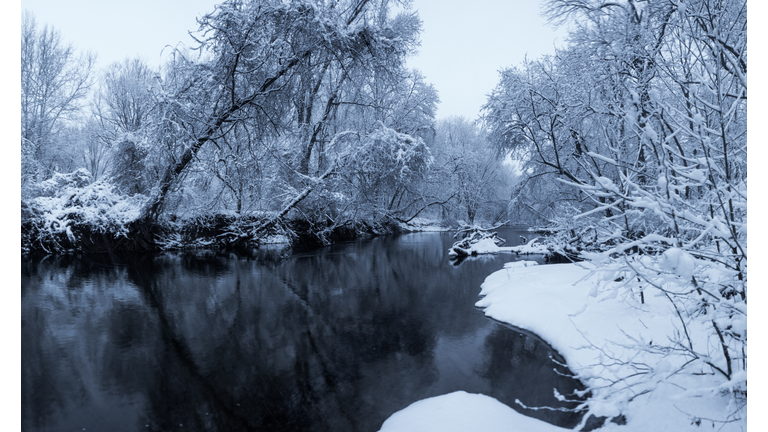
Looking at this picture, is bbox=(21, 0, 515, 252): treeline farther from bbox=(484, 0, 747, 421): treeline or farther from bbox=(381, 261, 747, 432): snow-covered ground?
bbox=(381, 261, 747, 432): snow-covered ground

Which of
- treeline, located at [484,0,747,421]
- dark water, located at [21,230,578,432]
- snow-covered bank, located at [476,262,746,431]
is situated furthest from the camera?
dark water, located at [21,230,578,432]

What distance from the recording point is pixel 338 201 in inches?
730

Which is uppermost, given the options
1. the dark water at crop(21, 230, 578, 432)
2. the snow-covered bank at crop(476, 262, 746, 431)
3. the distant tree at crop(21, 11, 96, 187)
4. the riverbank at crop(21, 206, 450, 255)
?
the distant tree at crop(21, 11, 96, 187)

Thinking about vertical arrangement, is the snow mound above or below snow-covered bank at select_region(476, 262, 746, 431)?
below

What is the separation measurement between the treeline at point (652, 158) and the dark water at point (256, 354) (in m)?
1.73

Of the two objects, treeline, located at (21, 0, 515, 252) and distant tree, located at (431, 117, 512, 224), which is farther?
distant tree, located at (431, 117, 512, 224)

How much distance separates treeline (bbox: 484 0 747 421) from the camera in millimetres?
1997

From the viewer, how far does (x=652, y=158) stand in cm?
337

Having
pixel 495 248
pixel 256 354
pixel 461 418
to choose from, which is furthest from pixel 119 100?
pixel 461 418

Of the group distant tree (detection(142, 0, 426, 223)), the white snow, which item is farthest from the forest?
the white snow

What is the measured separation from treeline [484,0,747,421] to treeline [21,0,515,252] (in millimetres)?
5662

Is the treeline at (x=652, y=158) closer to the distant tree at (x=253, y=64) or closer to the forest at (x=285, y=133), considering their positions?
the forest at (x=285, y=133)

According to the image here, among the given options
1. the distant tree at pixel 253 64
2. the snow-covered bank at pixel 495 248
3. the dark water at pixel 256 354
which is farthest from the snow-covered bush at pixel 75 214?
the snow-covered bank at pixel 495 248

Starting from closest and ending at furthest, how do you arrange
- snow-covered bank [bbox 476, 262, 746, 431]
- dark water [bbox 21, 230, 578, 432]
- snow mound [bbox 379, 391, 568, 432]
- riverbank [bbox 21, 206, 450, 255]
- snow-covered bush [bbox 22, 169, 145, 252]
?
1. snow-covered bank [bbox 476, 262, 746, 431]
2. snow mound [bbox 379, 391, 568, 432]
3. dark water [bbox 21, 230, 578, 432]
4. snow-covered bush [bbox 22, 169, 145, 252]
5. riverbank [bbox 21, 206, 450, 255]
